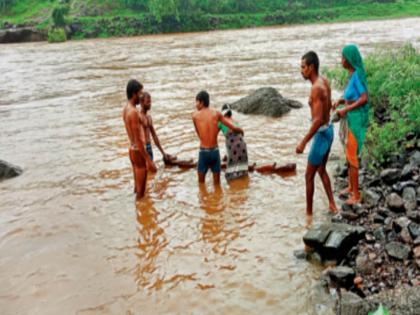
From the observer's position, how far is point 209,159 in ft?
20.3

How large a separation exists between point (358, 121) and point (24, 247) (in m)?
4.19

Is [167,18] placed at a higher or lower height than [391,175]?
higher

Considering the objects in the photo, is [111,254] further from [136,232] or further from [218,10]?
[218,10]

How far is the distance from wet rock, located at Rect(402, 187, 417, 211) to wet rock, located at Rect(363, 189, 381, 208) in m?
0.30

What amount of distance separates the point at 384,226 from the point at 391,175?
3.50 ft

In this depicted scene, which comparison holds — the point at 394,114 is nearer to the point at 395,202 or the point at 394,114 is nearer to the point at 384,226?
the point at 395,202

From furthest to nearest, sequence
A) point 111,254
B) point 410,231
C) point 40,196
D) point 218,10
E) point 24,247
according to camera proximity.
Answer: point 218,10
point 40,196
point 24,247
point 111,254
point 410,231

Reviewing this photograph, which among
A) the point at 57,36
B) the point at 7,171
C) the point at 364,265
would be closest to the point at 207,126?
the point at 364,265

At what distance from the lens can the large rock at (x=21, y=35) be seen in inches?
1823

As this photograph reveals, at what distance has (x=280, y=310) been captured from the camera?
3756mm

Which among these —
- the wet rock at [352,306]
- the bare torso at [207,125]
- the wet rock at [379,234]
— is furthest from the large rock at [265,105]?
the wet rock at [352,306]

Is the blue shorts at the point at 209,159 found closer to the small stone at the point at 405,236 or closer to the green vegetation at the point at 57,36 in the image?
the small stone at the point at 405,236

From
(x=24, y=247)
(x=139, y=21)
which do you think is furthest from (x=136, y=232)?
(x=139, y=21)

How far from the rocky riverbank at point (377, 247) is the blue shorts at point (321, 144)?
71 cm
